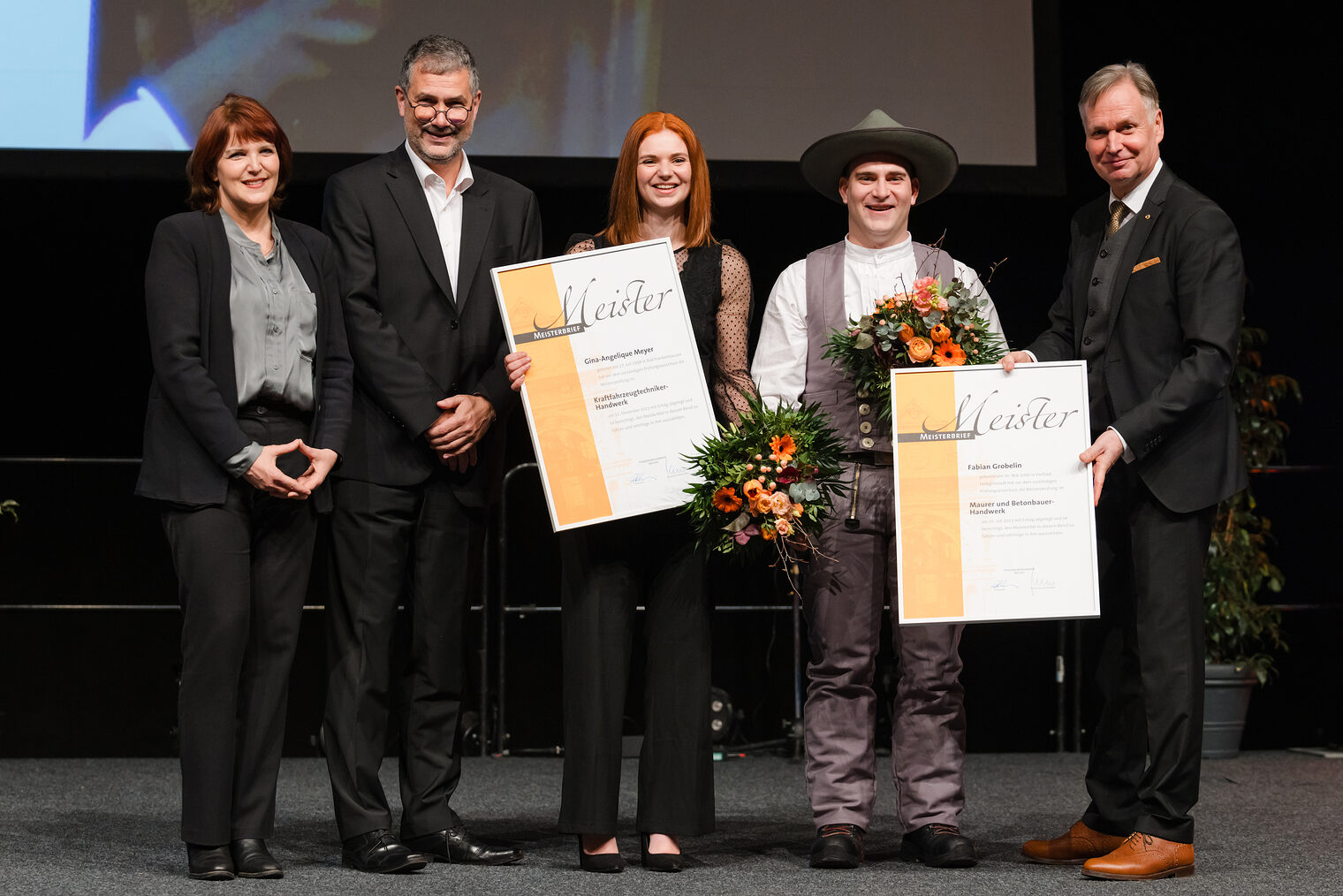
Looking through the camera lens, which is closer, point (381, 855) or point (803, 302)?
point (381, 855)

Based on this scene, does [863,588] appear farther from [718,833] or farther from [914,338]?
[718,833]

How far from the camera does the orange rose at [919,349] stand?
9.55ft

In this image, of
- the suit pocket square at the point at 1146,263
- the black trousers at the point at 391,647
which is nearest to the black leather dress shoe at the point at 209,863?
the black trousers at the point at 391,647

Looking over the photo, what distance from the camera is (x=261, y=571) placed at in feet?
9.82

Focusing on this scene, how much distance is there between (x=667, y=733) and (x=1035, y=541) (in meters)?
0.90

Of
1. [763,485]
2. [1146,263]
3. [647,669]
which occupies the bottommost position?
[647,669]

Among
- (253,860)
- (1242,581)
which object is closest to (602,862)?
(253,860)

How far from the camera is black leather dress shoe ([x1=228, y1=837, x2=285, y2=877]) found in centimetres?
289

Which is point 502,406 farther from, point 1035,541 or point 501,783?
point 501,783

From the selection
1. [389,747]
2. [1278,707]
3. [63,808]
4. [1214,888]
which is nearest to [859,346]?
[1214,888]

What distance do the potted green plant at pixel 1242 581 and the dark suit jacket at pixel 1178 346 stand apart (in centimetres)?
238

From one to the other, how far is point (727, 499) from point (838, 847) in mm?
830

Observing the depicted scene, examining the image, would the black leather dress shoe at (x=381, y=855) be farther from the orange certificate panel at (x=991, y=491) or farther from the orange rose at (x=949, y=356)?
the orange rose at (x=949, y=356)

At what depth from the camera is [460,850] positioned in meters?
3.06
